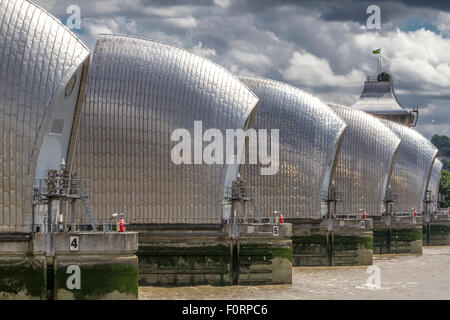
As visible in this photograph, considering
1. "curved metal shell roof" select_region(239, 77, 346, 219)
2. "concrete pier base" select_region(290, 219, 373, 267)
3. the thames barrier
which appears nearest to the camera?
the thames barrier

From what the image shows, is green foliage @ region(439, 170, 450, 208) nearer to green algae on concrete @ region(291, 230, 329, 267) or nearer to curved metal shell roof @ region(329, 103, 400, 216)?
curved metal shell roof @ region(329, 103, 400, 216)

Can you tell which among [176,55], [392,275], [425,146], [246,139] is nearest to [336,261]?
[392,275]

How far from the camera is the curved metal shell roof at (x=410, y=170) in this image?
4222 inches

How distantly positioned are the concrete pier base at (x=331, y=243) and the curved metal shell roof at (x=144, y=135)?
13214mm

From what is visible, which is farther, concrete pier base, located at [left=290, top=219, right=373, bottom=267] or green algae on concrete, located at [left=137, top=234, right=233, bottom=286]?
concrete pier base, located at [left=290, top=219, right=373, bottom=267]

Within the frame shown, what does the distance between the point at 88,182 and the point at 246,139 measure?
13.5 meters

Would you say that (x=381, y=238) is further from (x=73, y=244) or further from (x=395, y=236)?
(x=73, y=244)

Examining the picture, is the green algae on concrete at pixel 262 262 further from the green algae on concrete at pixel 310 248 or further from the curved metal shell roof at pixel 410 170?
the curved metal shell roof at pixel 410 170

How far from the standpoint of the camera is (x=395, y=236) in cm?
9450

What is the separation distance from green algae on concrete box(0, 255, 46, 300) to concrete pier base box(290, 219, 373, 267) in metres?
32.2

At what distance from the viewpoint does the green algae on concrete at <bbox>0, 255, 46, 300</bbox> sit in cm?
4609

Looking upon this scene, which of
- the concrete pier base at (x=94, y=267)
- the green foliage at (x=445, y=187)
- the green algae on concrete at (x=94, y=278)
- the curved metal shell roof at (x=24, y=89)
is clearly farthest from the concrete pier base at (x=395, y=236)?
the green foliage at (x=445, y=187)

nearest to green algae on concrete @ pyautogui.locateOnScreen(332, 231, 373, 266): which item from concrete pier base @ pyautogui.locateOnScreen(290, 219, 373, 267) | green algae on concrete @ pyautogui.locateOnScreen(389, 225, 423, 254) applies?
concrete pier base @ pyautogui.locateOnScreen(290, 219, 373, 267)

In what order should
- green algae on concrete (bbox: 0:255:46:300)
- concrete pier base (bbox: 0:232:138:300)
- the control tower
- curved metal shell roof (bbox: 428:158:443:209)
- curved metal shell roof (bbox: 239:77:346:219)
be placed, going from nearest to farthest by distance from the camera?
green algae on concrete (bbox: 0:255:46:300)
concrete pier base (bbox: 0:232:138:300)
curved metal shell roof (bbox: 239:77:346:219)
curved metal shell roof (bbox: 428:158:443:209)
the control tower
